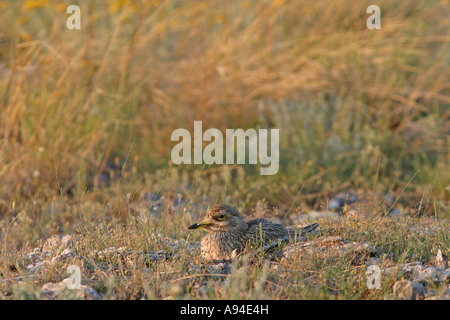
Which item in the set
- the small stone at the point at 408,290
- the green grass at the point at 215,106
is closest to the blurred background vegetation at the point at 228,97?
the green grass at the point at 215,106

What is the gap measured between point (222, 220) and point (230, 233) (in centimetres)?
11

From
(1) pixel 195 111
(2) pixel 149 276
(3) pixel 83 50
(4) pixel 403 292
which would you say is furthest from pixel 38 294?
(1) pixel 195 111

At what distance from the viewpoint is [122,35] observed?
8258 millimetres

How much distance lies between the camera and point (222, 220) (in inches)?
178

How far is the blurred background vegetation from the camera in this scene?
6.62 meters

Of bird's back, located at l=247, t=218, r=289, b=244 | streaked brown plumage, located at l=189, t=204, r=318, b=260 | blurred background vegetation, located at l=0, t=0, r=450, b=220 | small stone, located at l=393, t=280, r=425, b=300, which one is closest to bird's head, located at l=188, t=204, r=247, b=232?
streaked brown plumage, located at l=189, t=204, r=318, b=260

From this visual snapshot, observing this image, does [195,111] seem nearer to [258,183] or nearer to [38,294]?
[258,183]

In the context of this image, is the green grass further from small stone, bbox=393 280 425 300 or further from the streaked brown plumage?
small stone, bbox=393 280 425 300

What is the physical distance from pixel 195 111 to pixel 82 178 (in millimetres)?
1861

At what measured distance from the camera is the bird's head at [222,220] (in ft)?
14.8

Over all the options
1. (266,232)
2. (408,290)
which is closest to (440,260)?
(408,290)

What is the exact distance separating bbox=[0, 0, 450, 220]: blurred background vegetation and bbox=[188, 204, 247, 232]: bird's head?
1.48 meters

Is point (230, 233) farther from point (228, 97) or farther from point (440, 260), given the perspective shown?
point (228, 97)
